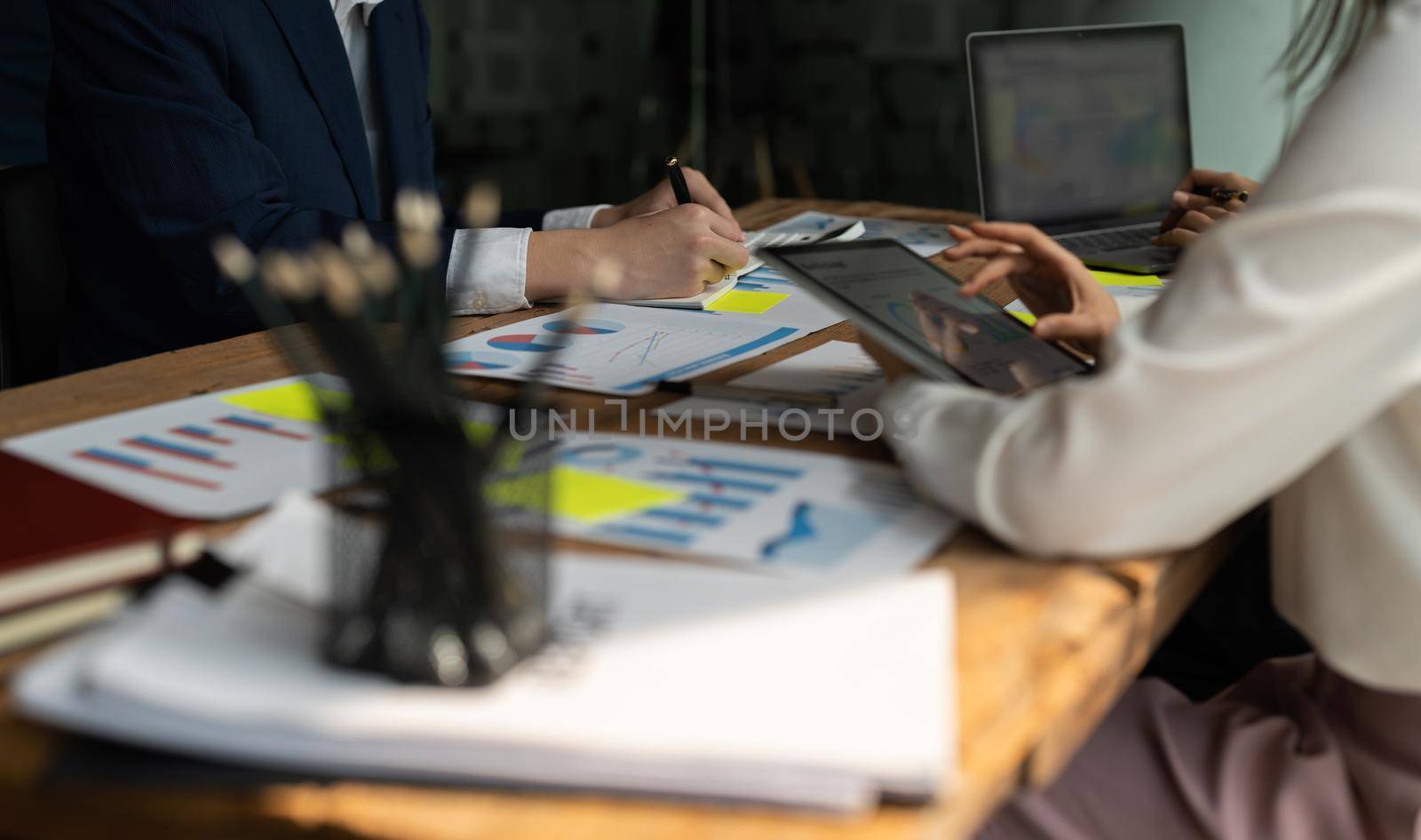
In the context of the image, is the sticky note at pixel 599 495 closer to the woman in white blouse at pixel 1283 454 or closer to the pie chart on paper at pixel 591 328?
the woman in white blouse at pixel 1283 454

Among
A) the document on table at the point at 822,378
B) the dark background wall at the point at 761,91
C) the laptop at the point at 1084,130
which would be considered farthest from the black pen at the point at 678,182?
the dark background wall at the point at 761,91

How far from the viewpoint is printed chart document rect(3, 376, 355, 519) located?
811mm

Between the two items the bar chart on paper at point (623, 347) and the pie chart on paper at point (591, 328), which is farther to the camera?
the pie chart on paper at point (591, 328)

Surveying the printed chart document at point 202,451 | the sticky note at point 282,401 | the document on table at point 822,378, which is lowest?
the document on table at point 822,378

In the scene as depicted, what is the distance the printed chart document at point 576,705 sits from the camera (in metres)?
0.48

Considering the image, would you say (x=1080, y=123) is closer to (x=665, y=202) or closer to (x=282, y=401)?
(x=665, y=202)

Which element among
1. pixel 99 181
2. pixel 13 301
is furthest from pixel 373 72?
pixel 13 301

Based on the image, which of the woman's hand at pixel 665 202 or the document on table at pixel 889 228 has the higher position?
the woman's hand at pixel 665 202

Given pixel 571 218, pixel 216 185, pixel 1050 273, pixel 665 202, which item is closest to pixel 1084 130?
pixel 665 202

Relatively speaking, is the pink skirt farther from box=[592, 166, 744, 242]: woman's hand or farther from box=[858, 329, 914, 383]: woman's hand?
box=[592, 166, 744, 242]: woman's hand

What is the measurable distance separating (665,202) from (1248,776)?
1.10 metres

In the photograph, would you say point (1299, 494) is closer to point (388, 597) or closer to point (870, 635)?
point (870, 635)

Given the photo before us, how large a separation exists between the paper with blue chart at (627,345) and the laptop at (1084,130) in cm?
66

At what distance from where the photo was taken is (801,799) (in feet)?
1.55
